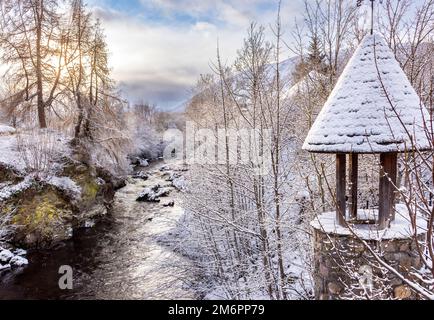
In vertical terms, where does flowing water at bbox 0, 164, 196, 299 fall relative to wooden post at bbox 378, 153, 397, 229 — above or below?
below

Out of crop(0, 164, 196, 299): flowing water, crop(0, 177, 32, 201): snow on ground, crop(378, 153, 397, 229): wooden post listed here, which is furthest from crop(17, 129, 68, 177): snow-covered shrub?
crop(378, 153, 397, 229): wooden post

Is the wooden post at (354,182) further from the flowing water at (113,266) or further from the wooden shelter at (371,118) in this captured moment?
the flowing water at (113,266)

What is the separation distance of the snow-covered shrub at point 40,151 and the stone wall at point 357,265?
35.7 feet

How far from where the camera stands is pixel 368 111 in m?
3.63

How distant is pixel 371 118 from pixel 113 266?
7.39 meters

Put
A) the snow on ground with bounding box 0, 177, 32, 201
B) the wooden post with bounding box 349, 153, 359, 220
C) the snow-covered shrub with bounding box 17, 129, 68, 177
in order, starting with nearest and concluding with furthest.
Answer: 1. the wooden post with bounding box 349, 153, 359, 220
2. the snow on ground with bounding box 0, 177, 32, 201
3. the snow-covered shrub with bounding box 17, 129, 68, 177

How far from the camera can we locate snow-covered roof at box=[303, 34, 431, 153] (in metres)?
3.47

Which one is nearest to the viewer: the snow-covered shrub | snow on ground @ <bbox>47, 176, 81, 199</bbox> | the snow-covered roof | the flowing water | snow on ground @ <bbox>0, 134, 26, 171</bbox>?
the snow-covered roof

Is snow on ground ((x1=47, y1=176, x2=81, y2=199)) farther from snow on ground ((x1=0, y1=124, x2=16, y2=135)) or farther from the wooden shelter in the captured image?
the wooden shelter

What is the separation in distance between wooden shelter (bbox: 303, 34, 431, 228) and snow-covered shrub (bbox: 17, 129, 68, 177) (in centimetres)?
1082

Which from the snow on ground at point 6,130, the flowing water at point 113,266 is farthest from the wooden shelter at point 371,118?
the snow on ground at point 6,130

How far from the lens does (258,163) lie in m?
7.11

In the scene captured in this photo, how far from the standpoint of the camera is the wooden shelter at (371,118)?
3.48 metres
